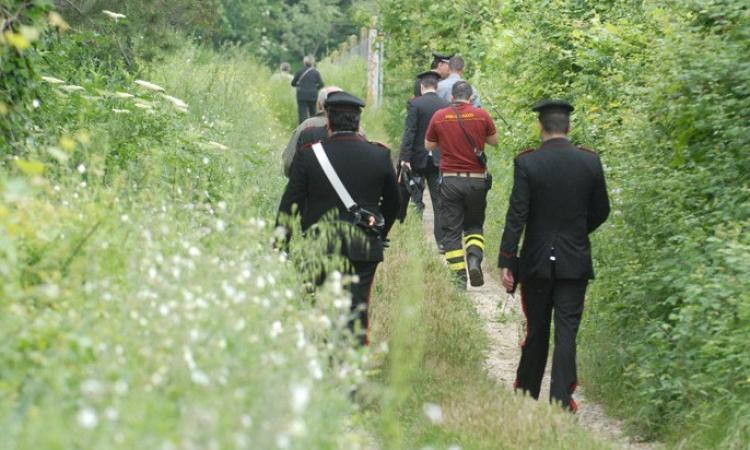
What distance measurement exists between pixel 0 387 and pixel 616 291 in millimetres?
6156

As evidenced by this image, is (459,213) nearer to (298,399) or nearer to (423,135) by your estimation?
(423,135)

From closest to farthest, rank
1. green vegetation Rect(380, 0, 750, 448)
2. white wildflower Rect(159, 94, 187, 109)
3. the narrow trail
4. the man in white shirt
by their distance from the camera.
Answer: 1. green vegetation Rect(380, 0, 750, 448)
2. the narrow trail
3. white wildflower Rect(159, 94, 187, 109)
4. the man in white shirt

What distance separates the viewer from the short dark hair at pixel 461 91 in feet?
44.2

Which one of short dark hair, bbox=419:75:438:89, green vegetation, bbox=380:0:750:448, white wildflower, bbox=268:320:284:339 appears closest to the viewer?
white wildflower, bbox=268:320:284:339

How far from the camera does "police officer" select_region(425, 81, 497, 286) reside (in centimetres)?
1351

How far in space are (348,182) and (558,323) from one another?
1573mm

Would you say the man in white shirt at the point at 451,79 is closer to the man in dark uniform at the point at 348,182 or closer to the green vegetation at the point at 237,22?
the green vegetation at the point at 237,22

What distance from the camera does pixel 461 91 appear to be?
13516 millimetres

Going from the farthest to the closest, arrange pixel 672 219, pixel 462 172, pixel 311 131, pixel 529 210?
pixel 462 172, pixel 311 131, pixel 672 219, pixel 529 210

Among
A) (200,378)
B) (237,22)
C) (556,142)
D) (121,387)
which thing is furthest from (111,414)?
(237,22)

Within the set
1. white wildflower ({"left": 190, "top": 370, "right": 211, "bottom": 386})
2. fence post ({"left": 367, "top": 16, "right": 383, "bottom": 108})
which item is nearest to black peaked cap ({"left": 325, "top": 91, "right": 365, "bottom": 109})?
white wildflower ({"left": 190, "top": 370, "right": 211, "bottom": 386})

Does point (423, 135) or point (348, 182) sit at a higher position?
point (348, 182)

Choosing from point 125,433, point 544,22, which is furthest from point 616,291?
point 125,433

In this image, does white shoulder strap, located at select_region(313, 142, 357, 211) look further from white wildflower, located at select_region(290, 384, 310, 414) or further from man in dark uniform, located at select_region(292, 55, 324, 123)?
man in dark uniform, located at select_region(292, 55, 324, 123)
